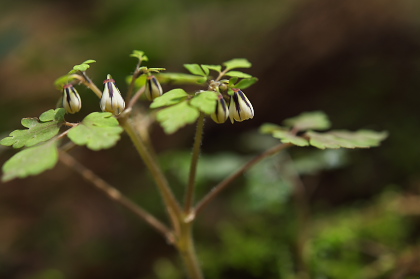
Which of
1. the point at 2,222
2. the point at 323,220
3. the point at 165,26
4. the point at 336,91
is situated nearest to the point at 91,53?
the point at 165,26

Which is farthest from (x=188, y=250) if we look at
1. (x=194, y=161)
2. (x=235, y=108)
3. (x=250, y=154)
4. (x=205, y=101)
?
(x=250, y=154)

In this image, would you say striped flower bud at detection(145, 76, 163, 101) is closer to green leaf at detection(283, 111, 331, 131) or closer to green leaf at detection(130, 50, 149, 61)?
green leaf at detection(130, 50, 149, 61)

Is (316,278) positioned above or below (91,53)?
below

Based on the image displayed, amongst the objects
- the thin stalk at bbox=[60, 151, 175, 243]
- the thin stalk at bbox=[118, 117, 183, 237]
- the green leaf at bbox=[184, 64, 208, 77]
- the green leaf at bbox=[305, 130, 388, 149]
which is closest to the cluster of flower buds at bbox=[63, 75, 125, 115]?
the thin stalk at bbox=[118, 117, 183, 237]

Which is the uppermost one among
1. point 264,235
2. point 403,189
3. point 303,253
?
point 303,253

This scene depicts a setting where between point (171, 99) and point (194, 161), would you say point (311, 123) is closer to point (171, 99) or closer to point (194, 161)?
point (194, 161)

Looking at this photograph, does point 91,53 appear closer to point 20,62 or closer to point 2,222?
point 20,62

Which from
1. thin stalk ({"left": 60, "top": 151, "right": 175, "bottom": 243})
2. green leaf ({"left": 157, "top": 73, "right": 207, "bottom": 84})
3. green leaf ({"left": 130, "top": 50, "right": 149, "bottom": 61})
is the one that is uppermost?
green leaf ({"left": 130, "top": 50, "right": 149, "bottom": 61})

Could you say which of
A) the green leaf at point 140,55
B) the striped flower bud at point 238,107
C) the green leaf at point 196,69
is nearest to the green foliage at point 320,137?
the striped flower bud at point 238,107
